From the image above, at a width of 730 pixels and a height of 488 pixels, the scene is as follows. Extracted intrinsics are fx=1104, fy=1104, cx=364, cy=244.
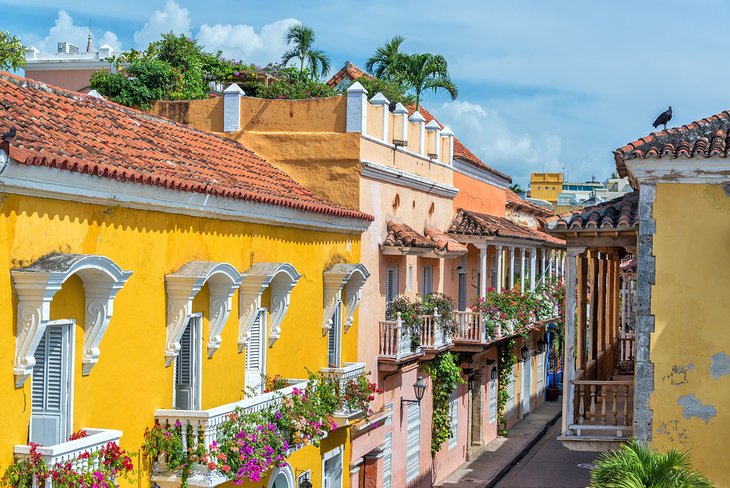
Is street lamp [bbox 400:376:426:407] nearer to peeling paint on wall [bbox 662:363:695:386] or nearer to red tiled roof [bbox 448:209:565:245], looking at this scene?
red tiled roof [bbox 448:209:565:245]

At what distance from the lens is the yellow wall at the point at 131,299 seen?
9.83 meters

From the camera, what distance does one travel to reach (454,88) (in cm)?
3152

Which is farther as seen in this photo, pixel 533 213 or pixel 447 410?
pixel 533 213


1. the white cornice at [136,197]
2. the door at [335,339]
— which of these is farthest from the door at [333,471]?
the white cornice at [136,197]

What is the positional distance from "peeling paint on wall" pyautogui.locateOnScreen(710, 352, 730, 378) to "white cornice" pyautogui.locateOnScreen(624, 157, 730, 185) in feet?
7.53

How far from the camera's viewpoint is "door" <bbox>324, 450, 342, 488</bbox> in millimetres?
18859

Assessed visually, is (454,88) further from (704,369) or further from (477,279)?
(704,369)

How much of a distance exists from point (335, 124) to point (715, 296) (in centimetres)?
784

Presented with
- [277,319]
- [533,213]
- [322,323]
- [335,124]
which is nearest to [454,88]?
[533,213]

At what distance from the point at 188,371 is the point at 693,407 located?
21.9 ft

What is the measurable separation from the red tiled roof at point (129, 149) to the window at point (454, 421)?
358 inches

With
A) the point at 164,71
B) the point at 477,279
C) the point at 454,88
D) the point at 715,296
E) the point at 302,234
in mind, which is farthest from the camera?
the point at 454,88

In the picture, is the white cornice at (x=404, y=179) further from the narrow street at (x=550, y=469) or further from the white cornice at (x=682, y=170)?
the narrow street at (x=550, y=469)

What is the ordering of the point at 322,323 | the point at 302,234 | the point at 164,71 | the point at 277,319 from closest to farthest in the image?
the point at 277,319
the point at 302,234
the point at 322,323
the point at 164,71
